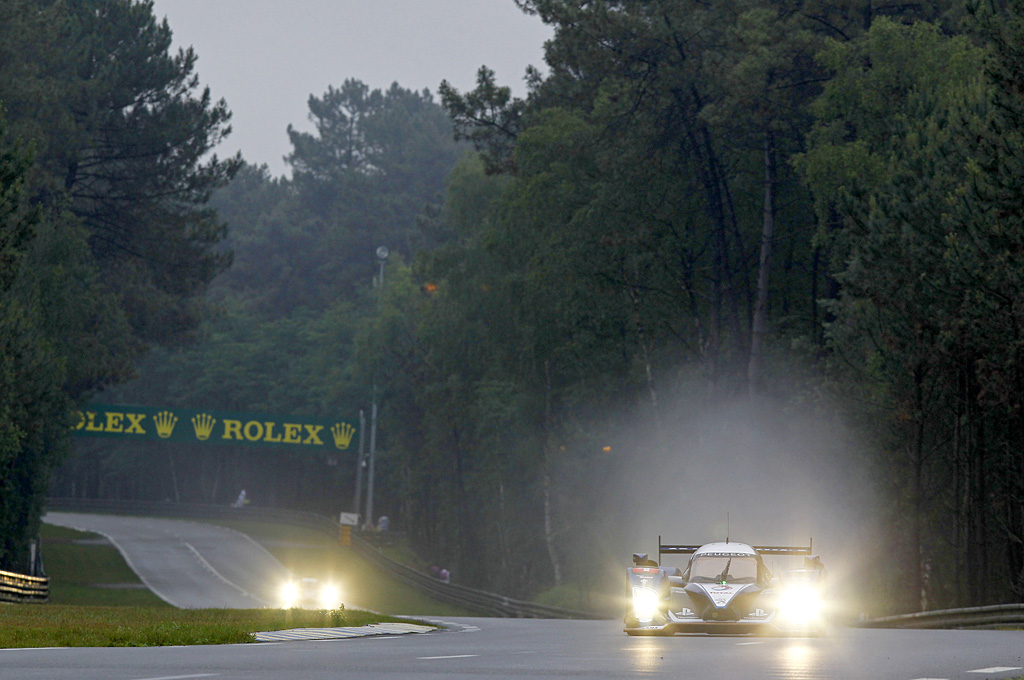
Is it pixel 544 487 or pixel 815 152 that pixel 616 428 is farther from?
pixel 815 152

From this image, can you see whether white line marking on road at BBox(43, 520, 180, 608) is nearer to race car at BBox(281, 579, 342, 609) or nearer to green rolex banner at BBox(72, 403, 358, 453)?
green rolex banner at BBox(72, 403, 358, 453)

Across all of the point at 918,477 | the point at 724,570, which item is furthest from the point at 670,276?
the point at 724,570

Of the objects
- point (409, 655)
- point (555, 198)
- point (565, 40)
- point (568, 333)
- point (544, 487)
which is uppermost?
point (565, 40)

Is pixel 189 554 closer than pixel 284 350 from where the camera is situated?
Yes

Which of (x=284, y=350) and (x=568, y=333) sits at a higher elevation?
(x=284, y=350)

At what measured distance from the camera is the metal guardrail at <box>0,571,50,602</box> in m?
32.4

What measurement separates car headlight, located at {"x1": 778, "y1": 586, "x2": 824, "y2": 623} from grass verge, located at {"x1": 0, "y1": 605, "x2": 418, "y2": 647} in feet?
22.3

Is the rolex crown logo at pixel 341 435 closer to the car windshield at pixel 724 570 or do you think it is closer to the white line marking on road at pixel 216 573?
the white line marking on road at pixel 216 573

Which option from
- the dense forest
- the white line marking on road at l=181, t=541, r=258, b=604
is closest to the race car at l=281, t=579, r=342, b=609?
the dense forest

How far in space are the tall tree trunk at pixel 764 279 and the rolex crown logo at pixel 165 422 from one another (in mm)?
46178

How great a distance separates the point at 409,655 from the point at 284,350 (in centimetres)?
10478

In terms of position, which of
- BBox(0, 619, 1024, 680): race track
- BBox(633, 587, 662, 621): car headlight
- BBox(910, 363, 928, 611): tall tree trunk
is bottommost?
BBox(0, 619, 1024, 680): race track

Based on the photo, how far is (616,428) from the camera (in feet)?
174

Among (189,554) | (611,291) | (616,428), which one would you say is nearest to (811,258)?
(611,291)
